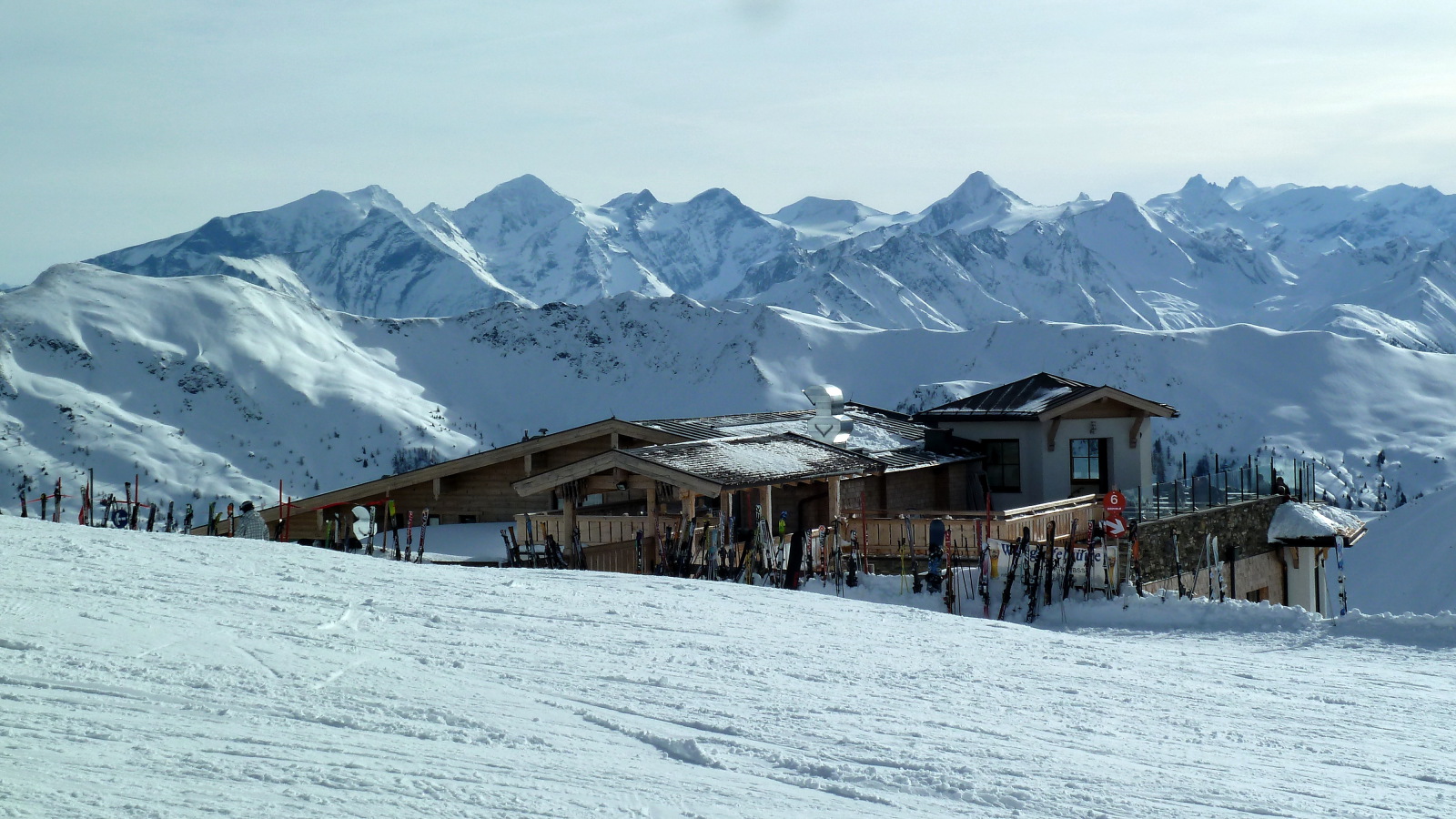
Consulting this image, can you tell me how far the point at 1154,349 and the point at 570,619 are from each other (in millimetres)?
176097

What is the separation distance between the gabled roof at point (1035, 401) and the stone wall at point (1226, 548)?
276 centimetres

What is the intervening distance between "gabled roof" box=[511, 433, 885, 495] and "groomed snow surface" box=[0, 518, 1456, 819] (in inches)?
229

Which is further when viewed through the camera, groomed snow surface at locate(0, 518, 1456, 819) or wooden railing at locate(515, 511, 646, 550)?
wooden railing at locate(515, 511, 646, 550)

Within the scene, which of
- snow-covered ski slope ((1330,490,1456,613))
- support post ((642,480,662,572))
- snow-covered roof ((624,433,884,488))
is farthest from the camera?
snow-covered ski slope ((1330,490,1456,613))

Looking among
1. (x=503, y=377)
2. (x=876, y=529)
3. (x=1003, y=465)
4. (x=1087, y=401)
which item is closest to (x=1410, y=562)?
(x=1003, y=465)

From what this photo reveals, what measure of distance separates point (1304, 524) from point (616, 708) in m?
20.5

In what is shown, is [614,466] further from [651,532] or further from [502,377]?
[502,377]

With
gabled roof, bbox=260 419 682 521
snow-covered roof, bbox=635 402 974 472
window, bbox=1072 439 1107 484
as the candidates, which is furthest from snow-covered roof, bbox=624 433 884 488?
window, bbox=1072 439 1107 484

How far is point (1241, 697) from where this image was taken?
10.2 m

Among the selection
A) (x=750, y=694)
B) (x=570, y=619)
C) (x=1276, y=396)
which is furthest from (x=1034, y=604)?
(x=1276, y=396)

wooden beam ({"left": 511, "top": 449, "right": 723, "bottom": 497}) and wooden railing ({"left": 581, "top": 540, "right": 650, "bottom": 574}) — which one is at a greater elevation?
wooden beam ({"left": 511, "top": 449, "right": 723, "bottom": 497})

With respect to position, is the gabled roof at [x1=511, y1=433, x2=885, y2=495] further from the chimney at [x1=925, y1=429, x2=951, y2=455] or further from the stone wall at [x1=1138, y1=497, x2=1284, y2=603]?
the stone wall at [x1=1138, y1=497, x2=1284, y2=603]

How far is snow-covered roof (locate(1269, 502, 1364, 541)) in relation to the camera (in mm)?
24672

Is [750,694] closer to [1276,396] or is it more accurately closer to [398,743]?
[398,743]
